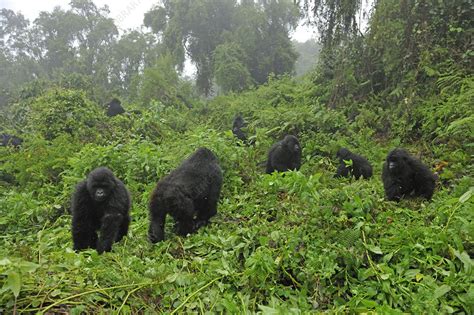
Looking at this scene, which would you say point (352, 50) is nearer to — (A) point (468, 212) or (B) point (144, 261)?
(A) point (468, 212)

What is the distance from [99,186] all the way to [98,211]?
1.25 feet

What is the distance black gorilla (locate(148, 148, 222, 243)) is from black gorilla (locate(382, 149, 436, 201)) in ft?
8.26

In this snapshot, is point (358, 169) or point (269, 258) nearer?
point (269, 258)

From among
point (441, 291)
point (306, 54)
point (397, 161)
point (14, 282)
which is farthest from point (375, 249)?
point (306, 54)

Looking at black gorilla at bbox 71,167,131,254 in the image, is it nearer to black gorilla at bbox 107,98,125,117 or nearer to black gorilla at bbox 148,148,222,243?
black gorilla at bbox 148,148,222,243

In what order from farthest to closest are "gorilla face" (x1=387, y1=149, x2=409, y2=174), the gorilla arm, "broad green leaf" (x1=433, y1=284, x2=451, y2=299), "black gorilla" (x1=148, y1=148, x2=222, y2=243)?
"gorilla face" (x1=387, y1=149, x2=409, y2=174)
"black gorilla" (x1=148, y1=148, x2=222, y2=243)
the gorilla arm
"broad green leaf" (x1=433, y1=284, x2=451, y2=299)

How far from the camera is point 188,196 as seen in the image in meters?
5.04

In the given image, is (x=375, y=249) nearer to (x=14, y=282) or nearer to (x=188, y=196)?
(x=188, y=196)

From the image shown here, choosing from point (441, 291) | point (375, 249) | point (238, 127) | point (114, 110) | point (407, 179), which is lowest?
point (441, 291)

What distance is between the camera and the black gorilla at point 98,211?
4484 millimetres

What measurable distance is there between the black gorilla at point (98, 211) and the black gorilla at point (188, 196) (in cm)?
44

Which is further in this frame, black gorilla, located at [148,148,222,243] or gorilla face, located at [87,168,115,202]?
black gorilla, located at [148,148,222,243]

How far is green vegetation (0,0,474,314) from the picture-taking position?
3.15 meters

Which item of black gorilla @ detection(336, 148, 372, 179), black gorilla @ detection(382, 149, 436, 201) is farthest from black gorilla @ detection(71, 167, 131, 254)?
black gorilla @ detection(336, 148, 372, 179)
